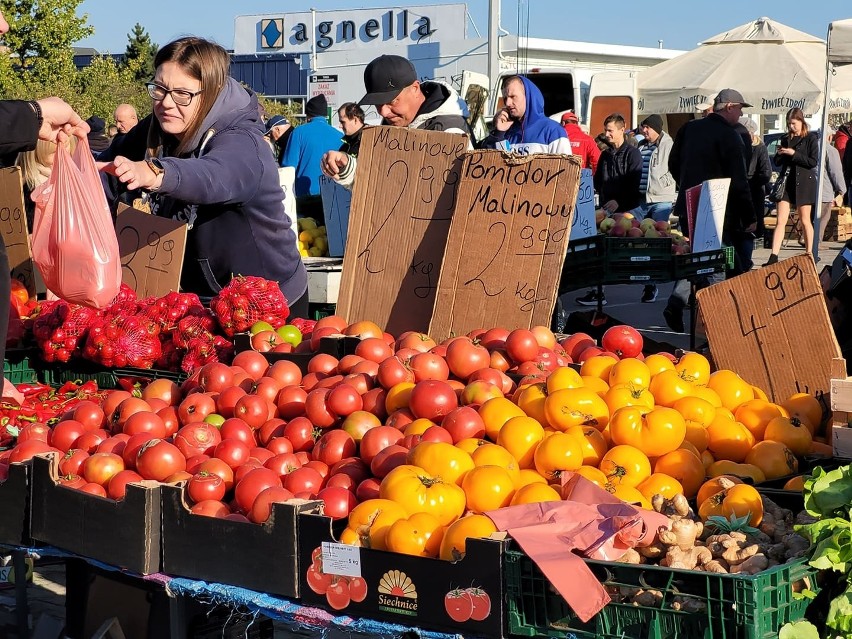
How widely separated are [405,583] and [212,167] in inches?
76.7

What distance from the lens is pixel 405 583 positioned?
2576 mm

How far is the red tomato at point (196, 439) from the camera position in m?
3.27

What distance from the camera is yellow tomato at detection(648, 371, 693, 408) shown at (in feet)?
11.0

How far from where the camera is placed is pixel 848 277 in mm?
4918

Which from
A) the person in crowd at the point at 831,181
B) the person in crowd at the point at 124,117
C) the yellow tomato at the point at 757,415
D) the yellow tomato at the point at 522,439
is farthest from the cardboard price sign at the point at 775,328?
the person in crowd at the point at 831,181

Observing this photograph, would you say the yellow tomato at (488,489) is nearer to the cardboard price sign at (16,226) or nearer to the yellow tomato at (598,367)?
the yellow tomato at (598,367)

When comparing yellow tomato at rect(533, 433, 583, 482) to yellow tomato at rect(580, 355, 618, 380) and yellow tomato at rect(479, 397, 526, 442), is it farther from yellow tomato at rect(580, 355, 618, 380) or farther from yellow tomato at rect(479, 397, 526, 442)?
yellow tomato at rect(580, 355, 618, 380)

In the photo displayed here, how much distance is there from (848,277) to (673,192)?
762 cm

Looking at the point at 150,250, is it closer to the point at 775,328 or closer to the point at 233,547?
the point at 233,547

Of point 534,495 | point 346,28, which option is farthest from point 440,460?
point 346,28

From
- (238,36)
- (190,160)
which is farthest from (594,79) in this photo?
(238,36)

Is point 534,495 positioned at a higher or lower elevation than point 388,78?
lower

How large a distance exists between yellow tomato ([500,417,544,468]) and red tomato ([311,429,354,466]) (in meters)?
0.46

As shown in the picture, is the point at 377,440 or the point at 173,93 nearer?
the point at 377,440
